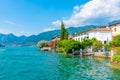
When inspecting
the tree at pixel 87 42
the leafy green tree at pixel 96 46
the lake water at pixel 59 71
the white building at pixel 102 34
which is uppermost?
the white building at pixel 102 34

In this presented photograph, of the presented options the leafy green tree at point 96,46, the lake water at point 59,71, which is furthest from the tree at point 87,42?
the lake water at point 59,71

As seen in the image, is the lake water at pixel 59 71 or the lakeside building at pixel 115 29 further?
the lakeside building at pixel 115 29

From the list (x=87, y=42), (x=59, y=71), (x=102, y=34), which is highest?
(x=102, y=34)

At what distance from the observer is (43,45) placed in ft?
468

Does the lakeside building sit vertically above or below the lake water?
above

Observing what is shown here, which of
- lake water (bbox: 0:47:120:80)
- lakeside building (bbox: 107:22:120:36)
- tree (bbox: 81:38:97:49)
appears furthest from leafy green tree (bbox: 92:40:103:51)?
lake water (bbox: 0:47:120:80)

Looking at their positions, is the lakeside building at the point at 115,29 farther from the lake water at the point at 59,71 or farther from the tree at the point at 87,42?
the lake water at the point at 59,71

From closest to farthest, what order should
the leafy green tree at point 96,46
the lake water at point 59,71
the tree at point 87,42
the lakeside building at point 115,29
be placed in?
the lake water at point 59,71 < the leafy green tree at point 96,46 < the tree at point 87,42 < the lakeside building at point 115,29

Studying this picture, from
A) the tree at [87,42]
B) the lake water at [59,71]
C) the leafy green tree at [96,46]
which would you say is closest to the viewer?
the lake water at [59,71]

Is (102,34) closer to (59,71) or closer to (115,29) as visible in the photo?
(115,29)

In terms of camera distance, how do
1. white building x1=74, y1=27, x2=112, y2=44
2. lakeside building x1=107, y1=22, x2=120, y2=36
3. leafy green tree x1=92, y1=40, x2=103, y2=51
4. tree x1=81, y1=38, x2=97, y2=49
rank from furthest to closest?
1. white building x1=74, y1=27, x2=112, y2=44
2. lakeside building x1=107, y1=22, x2=120, y2=36
3. tree x1=81, y1=38, x2=97, y2=49
4. leafy green tree x1=92, y1=40, x2=103, y2=51

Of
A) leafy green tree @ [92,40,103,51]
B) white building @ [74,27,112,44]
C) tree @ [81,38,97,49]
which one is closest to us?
leafy green tree @ [92,40,103,51]

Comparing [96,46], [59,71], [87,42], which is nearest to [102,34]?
[87,42]

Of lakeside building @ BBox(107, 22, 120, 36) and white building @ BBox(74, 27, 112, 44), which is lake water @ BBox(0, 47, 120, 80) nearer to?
lakeside building @ BBox(107, 22, 120, 36)
